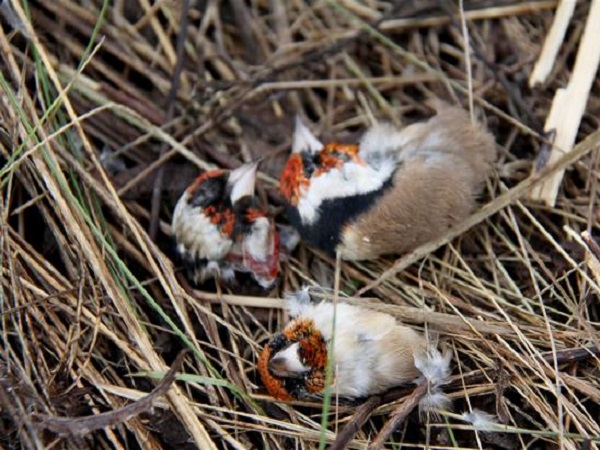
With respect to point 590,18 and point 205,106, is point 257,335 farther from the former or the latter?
point 590,18

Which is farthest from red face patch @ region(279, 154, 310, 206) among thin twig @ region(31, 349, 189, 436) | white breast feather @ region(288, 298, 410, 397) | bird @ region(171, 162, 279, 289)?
thin twig @ region(31, 349, 189, 436)

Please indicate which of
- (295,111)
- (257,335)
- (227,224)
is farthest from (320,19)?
(257,335)

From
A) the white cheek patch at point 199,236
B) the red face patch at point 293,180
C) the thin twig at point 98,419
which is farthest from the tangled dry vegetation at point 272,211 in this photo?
the red face patch at point 293,180

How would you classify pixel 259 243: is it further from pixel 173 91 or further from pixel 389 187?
pixel 173 91

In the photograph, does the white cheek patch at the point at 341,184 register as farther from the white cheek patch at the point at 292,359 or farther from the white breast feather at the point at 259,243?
the white cheek patch at the point at 292,359

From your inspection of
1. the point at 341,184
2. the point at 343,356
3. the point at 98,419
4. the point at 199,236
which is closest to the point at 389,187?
the point at 341,184
